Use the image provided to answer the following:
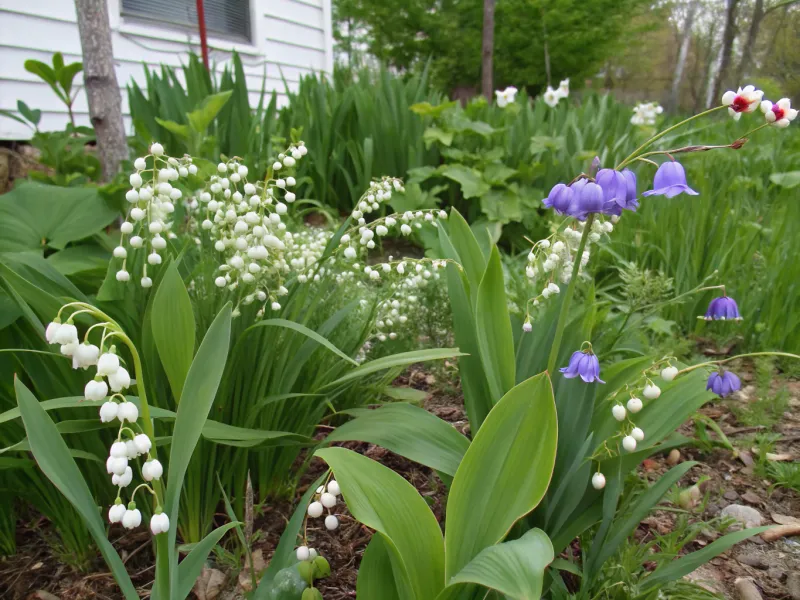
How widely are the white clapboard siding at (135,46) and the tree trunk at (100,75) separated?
1.22m

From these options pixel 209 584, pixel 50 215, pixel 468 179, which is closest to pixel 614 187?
pixel 209 584

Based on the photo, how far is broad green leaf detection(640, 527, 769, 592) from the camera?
3.38 feet

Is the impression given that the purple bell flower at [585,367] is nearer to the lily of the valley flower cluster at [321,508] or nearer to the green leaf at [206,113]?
the lily of the valley flower cluster at [321,508]

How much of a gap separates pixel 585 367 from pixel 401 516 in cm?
46

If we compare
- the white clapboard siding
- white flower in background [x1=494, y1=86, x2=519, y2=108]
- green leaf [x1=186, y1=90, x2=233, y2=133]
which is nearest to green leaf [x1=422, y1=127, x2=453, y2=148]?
the white clapboard siding

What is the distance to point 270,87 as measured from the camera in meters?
6.11

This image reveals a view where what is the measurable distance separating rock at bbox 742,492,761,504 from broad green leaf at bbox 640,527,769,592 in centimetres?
64

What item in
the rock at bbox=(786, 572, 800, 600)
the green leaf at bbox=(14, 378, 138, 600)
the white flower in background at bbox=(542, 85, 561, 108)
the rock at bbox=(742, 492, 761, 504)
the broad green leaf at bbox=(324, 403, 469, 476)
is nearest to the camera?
the green leaf at bbox=(14, 378, 138, 600)

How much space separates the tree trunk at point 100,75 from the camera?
242 centimetres

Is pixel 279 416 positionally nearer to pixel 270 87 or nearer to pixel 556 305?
pixel 556 305

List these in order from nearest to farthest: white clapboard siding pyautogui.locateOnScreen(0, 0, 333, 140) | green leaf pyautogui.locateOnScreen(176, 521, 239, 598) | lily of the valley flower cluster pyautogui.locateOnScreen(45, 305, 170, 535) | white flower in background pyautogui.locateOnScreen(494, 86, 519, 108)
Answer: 1. lily of the valley flower cluster pyautogui.locateOnScreen(45, 305, 170, 535)
2. green leaf pyautogui.locateOnScreen(176, 521, 239, 598)
3. white clapboard siding pyautogui.locateOnScreen(0, 0, 333, 140)
4. white flower in background pyautogui.locateOnScreen(494, 86, 519, 108)

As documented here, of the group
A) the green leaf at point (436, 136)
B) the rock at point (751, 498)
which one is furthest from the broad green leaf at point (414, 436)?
the green leaf at point (436, 136)

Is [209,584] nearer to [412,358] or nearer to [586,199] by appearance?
[412,358]

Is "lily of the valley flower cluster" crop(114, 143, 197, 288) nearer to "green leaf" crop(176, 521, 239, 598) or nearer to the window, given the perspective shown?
"green leaf" crop(176, 521, 239, 598)
